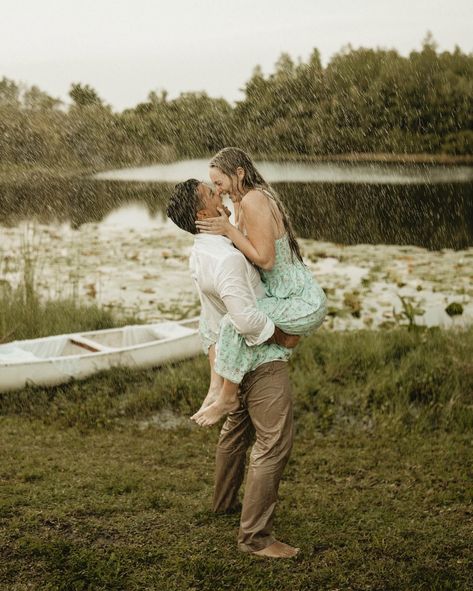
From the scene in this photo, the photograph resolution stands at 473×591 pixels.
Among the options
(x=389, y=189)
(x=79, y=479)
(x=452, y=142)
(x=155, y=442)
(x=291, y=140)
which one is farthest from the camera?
(x=291, y=140)

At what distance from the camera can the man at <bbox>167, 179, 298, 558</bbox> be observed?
357 centimetres

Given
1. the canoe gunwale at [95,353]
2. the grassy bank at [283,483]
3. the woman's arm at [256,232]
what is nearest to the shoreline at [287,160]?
the canoe gunwale at [95,353]

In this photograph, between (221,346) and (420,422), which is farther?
(420,422)

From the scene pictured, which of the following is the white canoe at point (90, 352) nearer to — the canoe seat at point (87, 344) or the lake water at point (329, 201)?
the canoe seat at point (87, 344)

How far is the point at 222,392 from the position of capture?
146 inches

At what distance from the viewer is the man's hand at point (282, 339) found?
12.3 ft

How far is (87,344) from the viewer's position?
25.1 ft

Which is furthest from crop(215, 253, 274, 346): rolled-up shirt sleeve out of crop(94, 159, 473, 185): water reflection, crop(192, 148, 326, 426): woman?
crop(94, 159, 473, 185): water reflection

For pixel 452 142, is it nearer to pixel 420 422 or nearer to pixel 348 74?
pixel 348 74

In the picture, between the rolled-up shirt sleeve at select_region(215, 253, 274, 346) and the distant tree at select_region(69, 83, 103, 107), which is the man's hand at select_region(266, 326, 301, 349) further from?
the distant tree at select_region(69, 83, 103, 107)

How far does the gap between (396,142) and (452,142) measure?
6.91 ft

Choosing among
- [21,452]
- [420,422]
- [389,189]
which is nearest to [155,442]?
[21,452]

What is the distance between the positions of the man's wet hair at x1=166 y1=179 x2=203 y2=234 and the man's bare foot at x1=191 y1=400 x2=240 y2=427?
726 millimetres

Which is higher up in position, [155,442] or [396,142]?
[396,142]
